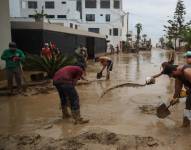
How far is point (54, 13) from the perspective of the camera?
60188 millimetres

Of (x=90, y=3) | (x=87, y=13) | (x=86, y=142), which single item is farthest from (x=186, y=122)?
(x=90, y=3)

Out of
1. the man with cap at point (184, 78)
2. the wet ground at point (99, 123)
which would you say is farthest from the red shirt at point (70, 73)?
the man with cap at point (184, 78)

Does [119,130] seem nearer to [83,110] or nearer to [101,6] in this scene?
[83,110]

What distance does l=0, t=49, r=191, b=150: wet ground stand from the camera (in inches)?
235

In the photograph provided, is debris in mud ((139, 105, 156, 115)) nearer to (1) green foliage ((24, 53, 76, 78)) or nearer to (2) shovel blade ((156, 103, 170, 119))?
(2) shovel blade ((156, 103, 170, 119))

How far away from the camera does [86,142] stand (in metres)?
5.92

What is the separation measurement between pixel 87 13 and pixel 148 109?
58893 millimetres

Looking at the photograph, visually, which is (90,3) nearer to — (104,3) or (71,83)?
(104,3)

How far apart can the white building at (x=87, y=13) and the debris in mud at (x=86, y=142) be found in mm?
48188

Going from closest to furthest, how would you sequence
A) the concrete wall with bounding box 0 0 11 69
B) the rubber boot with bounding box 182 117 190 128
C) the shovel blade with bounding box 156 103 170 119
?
the rubber boot with bounding box 182 117 190 128, the shovel blade with bounding box 156 103 170 119, the concrete wall with bounding box 0 0 11 69

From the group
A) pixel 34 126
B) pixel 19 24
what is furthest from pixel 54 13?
pixel 34 126

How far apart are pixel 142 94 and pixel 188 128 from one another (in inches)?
184

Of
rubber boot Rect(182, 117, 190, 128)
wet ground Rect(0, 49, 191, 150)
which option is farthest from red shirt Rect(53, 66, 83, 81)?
rubber boot Rect(182, 117, 190, 128)

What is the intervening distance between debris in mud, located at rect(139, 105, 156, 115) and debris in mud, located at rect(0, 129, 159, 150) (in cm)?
246
